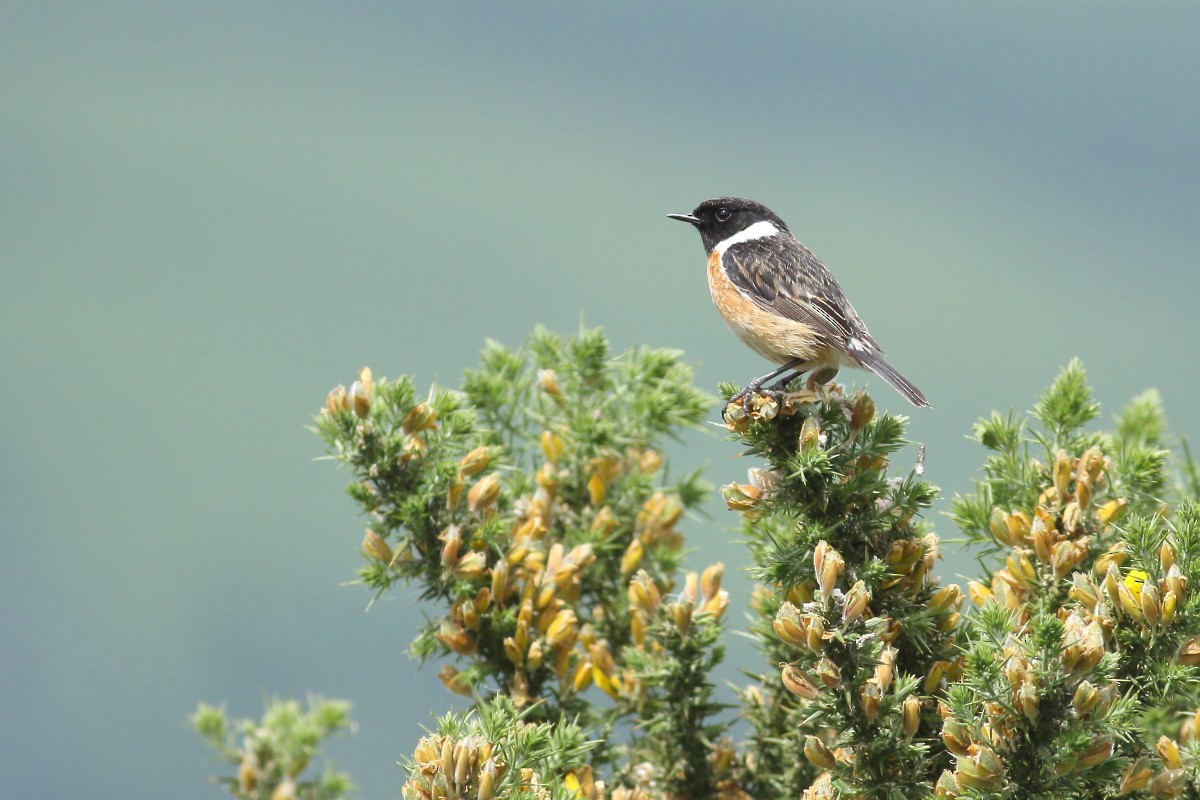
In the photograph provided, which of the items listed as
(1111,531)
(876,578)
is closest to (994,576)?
(1111,531)

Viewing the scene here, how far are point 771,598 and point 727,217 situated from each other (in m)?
2.93

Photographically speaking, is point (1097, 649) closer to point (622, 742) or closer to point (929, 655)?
point (929, 655)

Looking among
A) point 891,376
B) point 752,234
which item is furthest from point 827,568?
point 752,234

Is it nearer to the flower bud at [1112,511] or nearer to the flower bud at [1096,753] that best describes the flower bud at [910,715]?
the flower bud at [1096,753]

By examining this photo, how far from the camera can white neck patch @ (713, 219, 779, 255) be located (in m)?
5.12

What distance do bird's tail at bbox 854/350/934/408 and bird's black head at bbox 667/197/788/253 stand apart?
1.19 metres

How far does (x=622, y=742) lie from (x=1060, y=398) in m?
1.44

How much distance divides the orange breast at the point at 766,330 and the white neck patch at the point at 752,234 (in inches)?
21.5

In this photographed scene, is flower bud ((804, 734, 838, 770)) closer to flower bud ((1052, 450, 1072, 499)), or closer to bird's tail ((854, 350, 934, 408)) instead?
flower bud ((1052, 450, 1072, 499))

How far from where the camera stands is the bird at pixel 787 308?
13.6ft

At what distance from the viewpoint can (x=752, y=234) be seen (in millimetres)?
5195

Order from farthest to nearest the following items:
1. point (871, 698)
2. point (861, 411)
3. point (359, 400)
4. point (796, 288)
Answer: point (796, 288) < point (359, 400) < point (861, 411) < point (871, 698)

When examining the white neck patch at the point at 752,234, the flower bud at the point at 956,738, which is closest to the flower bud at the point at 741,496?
the flower bud at the point at 956,738

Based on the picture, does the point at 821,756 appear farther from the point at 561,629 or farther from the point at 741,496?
the point at 561,629
